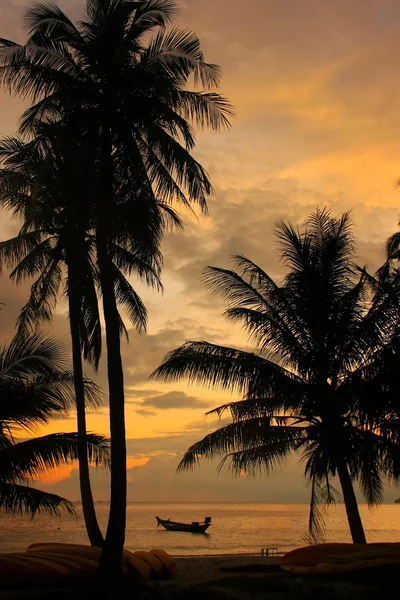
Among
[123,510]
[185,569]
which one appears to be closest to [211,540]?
[185,569]

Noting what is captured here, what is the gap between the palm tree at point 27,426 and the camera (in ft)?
42.8

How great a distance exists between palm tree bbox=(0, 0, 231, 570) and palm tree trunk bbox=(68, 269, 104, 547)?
4155 mm

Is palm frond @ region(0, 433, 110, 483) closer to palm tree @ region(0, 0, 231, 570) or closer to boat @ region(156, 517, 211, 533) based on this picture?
palm tree @ region(0, 0, 231, 570)

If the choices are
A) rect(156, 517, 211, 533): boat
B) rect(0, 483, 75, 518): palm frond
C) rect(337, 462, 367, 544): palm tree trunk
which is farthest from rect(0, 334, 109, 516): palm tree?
rect(156, 517, 211, 533): boat

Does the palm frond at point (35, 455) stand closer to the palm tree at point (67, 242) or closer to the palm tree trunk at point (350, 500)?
the palm tree at point (67, 242)

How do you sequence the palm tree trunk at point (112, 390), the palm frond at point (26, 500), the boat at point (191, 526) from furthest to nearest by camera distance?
the boat at point (191, 526)
the palm frond at point (26, 500)
the palm tree trunk at point (112, 390)

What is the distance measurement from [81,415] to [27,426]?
4169mm

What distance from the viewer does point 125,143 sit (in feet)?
45.5

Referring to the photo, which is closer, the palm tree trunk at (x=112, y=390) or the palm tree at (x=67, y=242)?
the palm tree trunk at (x=112, y=390)

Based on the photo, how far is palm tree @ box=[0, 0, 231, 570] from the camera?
13.5 m

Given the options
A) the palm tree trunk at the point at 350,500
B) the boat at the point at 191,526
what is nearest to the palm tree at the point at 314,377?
the palm tree trunk at the point at 350,500

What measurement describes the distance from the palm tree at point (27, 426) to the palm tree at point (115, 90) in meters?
2.61

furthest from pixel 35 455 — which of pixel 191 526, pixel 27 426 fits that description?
pixel 191 526

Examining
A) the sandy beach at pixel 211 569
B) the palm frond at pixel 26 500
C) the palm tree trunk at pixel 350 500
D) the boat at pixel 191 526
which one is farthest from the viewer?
the boat at pixel 191 526
